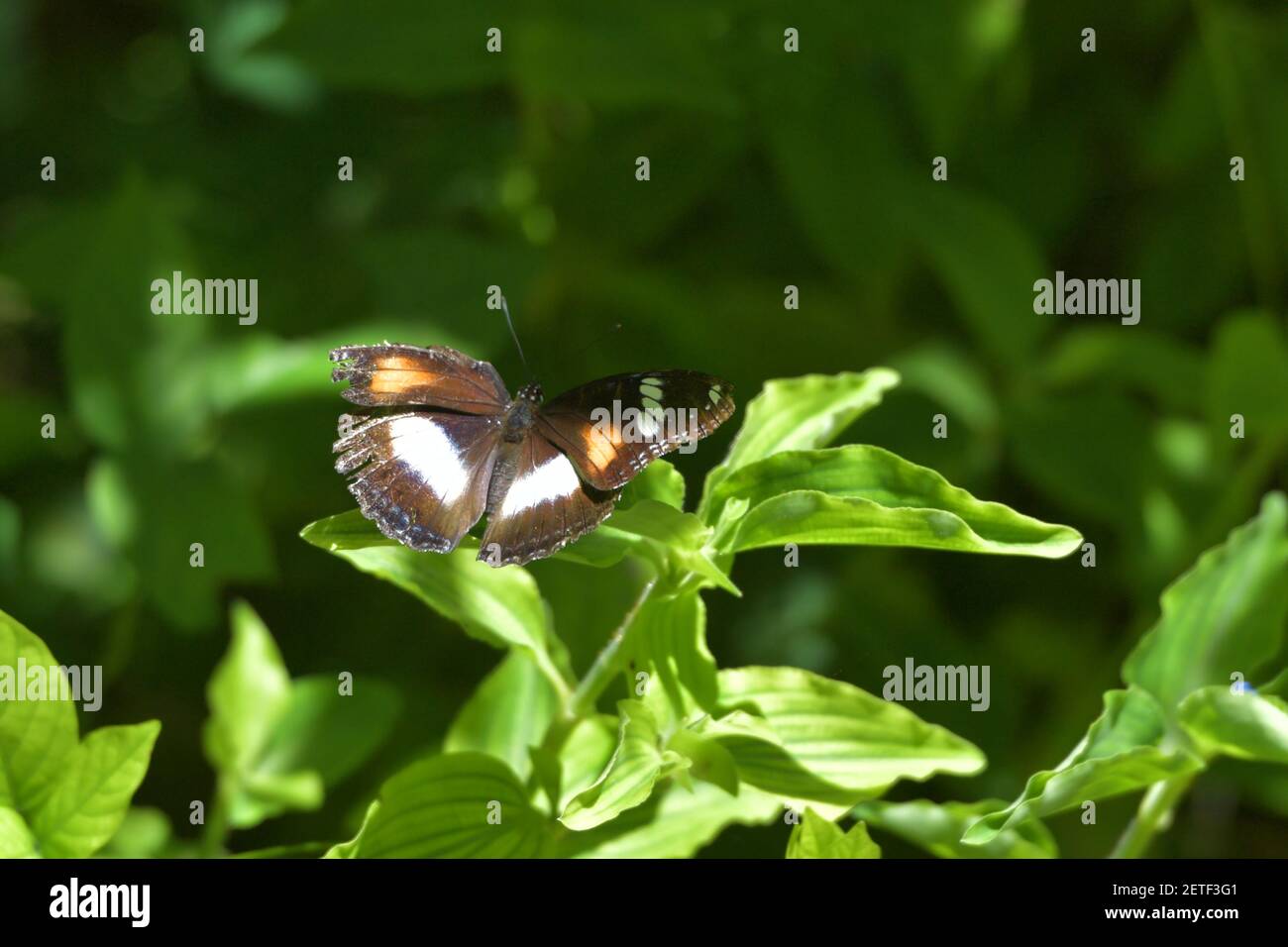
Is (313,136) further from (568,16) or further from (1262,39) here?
(1262,39)

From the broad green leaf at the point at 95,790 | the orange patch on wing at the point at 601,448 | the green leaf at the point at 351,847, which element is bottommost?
the green leaf at the point at 351,847

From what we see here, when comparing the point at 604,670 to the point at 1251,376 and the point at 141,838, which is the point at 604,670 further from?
the point at 1251,376

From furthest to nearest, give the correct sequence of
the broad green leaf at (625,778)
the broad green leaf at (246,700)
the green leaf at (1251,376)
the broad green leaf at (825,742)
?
the green leaf at (1251,376) → the broad green leaf at (246,700) → the broad green leaf at (825,742) → the broad green leaf at (625,778)

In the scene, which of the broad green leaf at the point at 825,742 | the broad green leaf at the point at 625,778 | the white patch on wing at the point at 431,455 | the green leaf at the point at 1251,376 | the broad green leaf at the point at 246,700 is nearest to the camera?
the broad green leaf at the point at 625,778

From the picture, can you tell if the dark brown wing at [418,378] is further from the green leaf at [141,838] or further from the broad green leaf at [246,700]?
the green leaf at [141,838]

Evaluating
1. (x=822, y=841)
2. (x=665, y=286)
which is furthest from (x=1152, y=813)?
(x=665, y=286)

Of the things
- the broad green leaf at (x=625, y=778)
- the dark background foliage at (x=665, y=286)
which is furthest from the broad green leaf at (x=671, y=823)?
the dark background foliage at (x=665, y=286)

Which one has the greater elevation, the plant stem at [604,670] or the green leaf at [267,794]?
the plant stem at [604,670]
